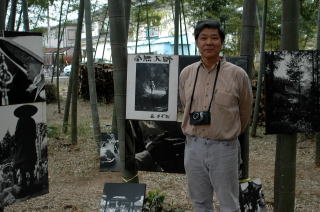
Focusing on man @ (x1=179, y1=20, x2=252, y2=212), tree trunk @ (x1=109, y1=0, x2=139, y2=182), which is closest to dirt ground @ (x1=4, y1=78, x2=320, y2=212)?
tree trunk @ (x1=109, y1=0, x2=139, y2=182)

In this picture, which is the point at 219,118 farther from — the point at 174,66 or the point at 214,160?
the point at 174,66

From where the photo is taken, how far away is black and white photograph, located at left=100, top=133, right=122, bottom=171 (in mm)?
4645

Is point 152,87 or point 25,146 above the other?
point 152,87

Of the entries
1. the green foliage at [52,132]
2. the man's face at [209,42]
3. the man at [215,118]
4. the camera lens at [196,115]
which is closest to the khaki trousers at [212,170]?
the man at [215,118]

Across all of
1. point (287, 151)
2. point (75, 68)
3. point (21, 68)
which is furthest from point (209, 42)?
point (75, 68)

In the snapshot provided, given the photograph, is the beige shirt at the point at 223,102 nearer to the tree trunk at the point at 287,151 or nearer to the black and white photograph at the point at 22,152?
the tree trunk at the point at 287,151

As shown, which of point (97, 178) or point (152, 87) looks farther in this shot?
point (97, 178)

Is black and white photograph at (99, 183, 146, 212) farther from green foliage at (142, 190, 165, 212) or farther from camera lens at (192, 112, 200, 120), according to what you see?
camera lens at (192, 112, 200, 120)

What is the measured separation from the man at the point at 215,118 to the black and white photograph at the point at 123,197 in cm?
52

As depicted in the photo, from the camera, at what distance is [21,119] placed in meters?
2.37

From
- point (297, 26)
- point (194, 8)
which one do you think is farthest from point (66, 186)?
point (194, 8)

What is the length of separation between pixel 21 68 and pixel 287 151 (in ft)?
5.47

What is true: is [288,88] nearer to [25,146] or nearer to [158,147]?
[158,147]

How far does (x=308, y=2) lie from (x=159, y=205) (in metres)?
4.97
